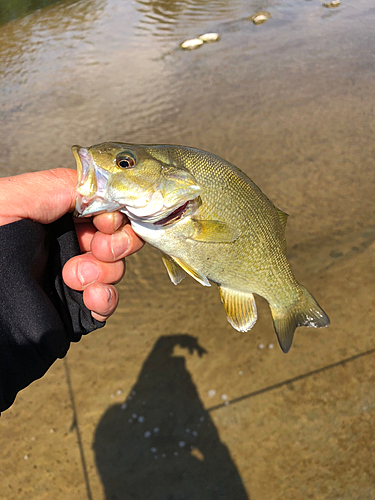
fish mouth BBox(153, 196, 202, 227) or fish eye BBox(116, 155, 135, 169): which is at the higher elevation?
fish eye BBox(116, 155, 135, 169)

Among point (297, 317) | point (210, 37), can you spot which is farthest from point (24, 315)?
point (210, 37)

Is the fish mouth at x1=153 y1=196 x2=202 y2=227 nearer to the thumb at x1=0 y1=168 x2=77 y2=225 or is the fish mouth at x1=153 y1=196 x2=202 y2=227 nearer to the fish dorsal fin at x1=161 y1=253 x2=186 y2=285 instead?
the fish dorsal fin at x1=161 y1=253 x2=186 y2=285

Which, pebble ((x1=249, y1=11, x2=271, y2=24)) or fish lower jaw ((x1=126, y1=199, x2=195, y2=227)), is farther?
pebble ((x1=249, y1=11, x2=271, y2=24))

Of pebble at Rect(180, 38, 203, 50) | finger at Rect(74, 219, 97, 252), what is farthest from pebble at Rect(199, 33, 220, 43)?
finger at Rect(74, 219, 97, 252)

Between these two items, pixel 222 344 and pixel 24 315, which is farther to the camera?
pixel 222 344

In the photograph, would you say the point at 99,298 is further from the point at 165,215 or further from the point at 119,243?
the point at 165,215

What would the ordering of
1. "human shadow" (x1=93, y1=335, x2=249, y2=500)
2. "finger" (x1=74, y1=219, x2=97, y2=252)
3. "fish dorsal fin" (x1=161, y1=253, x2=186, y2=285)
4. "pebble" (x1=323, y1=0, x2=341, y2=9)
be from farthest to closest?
"pebble" (x1=323, y1=0, x2=341, y2=9) → "human shadow" (x1=93, y1=335, x2=249, y2=500) → "finger" (x1=74, y1=219, x2=97, y2=252) → "fish dorsal fin" (x1=161, y1=253, x2=186, y2=285)
